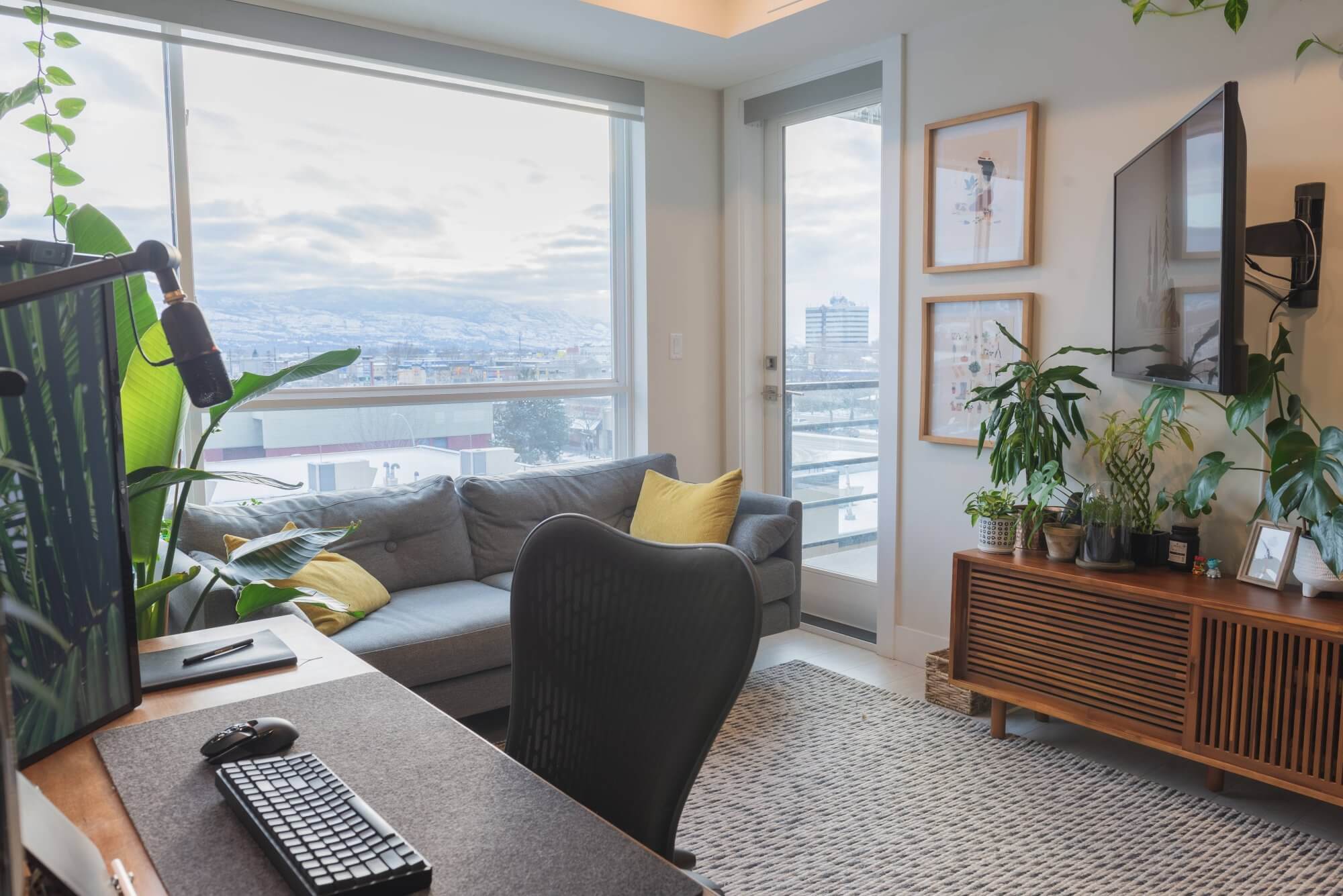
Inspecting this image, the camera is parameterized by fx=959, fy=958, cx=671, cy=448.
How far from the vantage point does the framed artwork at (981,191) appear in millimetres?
3316

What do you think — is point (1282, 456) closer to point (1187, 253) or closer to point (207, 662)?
point (1187, 253)

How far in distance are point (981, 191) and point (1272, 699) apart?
6.29 ft

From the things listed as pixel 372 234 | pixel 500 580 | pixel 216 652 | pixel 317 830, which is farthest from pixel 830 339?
pixel 317 830

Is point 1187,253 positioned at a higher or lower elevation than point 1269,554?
higher

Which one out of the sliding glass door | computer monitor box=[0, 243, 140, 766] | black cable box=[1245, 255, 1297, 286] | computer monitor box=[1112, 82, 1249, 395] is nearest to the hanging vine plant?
computer monitor box=[1112, 82, 1249, 395]

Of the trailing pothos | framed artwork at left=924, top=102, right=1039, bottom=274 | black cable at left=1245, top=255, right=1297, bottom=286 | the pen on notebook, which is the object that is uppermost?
framed artwork at left=924, top=102, right=1039, bottom=274

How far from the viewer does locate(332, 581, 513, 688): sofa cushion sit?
2.71 metres

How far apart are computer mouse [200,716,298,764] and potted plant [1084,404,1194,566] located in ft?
8.01

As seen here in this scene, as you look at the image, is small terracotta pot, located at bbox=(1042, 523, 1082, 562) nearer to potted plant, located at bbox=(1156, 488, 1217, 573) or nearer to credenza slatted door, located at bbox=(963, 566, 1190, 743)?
credenza slatted door, located at bbox=(963, 566, 1190, 743)

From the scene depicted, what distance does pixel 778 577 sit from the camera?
11.6 feet

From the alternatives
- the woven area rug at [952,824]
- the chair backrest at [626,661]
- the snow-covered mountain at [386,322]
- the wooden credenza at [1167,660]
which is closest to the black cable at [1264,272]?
the wooden credenza at [1167,660]

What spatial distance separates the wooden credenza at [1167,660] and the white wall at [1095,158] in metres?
0.41

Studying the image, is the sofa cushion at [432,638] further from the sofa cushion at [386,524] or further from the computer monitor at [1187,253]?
the computer monitor at [1187,253]

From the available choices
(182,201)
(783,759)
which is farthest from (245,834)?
(182,201)
